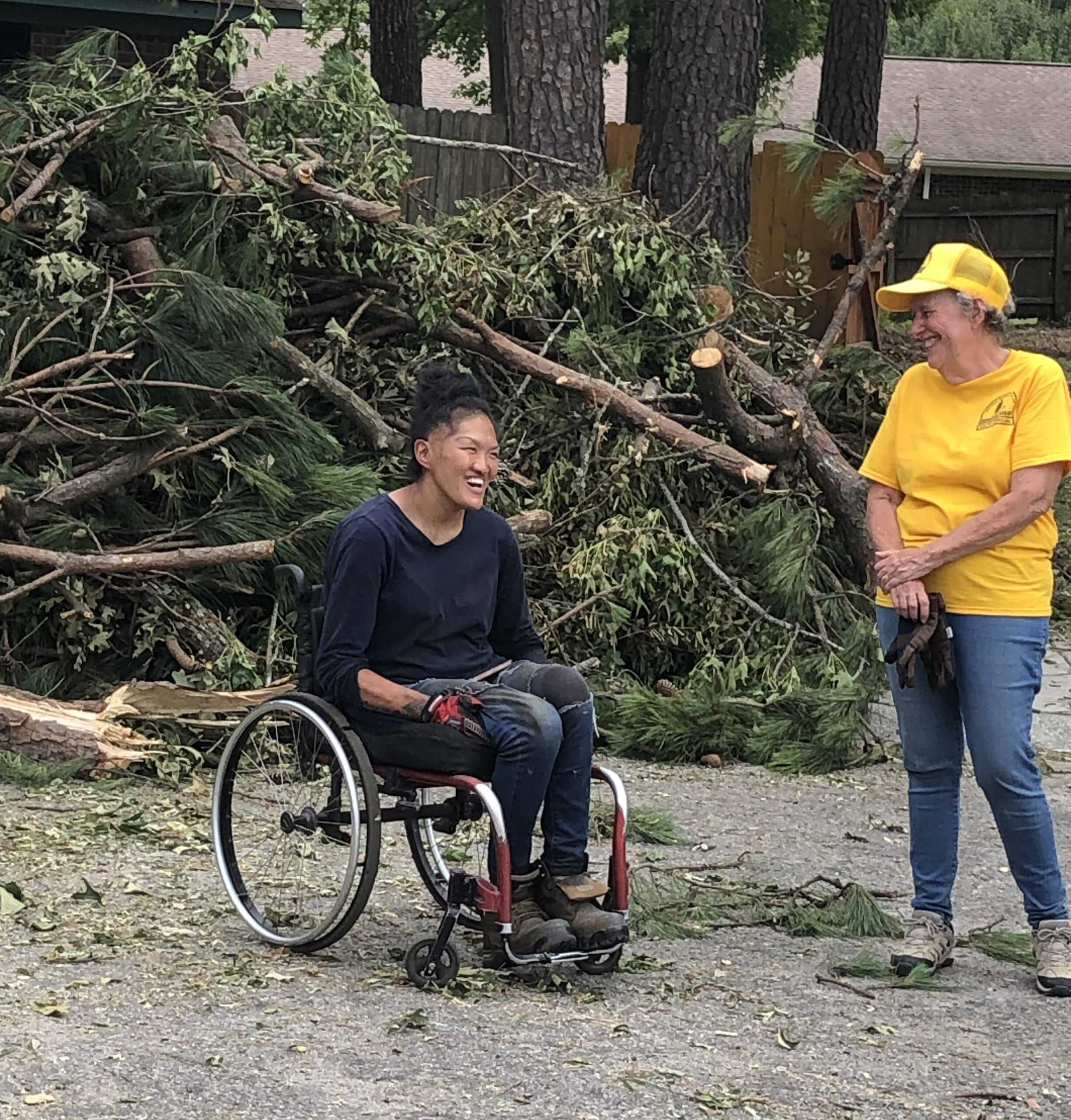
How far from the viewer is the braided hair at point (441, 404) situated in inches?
180

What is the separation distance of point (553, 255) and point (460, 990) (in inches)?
196

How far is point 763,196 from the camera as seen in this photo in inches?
637

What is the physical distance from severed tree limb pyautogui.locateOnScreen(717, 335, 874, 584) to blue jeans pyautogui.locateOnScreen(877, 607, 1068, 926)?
10.6 feet

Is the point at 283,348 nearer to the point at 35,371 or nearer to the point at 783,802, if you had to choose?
the point at 35,371

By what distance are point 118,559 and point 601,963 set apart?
302 centimetres

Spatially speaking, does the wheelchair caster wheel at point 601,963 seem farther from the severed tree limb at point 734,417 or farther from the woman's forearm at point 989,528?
the severed tree limb at point 734,417

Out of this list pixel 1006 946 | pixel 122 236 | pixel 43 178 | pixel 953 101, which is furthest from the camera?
pixel 953 101

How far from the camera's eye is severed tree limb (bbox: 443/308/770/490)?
8.01 m

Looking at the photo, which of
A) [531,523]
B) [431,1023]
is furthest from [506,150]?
[431,1023]

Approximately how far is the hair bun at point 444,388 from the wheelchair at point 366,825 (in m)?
0.59

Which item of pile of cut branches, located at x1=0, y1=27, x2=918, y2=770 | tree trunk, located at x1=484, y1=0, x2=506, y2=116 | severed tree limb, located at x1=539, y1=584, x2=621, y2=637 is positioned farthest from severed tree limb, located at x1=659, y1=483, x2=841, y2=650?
tree trunk, located at x1=484, y1=0, x2=506, y2=116

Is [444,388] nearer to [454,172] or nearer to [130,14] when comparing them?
[454,172]

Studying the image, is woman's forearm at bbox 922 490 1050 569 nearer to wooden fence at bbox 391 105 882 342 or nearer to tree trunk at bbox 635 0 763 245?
wooden fence at bbox 391 105 882 342

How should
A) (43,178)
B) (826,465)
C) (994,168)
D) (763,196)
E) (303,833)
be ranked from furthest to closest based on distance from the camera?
(994,168) → (763,196) → (826,465) → (43,178) → (303,833)
